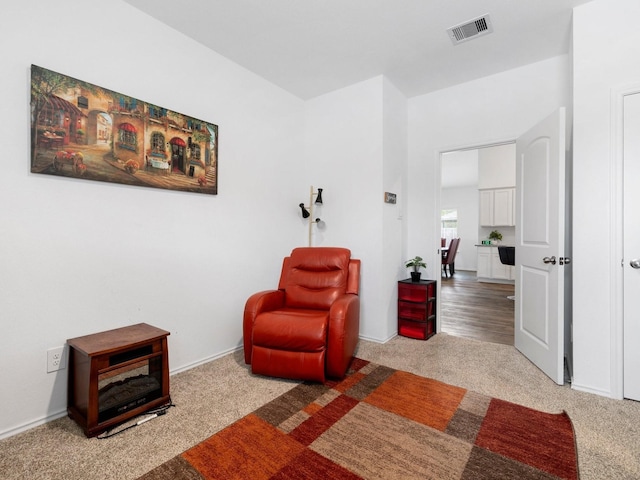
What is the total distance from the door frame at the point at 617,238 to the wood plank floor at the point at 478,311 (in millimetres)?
1084

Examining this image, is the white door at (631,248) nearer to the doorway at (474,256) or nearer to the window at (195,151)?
the doorway at (474,256)

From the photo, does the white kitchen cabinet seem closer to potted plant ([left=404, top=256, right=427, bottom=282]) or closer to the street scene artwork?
potted plant ([left=404, top=256, right=427, bottom=282])

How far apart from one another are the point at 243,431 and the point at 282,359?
0.58 meters

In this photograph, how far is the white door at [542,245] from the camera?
2.23 m

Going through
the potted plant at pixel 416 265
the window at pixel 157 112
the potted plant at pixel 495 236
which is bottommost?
the potted plant at pixel 416 265

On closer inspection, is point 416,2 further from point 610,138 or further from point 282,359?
point 282,359

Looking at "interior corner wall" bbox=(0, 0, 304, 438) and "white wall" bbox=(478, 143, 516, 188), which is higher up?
"white wall" bbox=(478, 143, 516, 188)

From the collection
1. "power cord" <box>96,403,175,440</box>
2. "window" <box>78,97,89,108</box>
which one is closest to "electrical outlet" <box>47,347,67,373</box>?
"power cord" <box>96,403,175,440</box>

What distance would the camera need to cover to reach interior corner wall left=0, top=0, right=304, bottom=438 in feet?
5.61

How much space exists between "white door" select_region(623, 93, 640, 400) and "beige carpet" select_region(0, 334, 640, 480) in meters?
0.21

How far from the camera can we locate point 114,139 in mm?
2059

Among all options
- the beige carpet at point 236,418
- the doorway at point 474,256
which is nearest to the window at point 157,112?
the beige carpet at point 236,418

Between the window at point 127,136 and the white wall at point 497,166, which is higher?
the white wall at point 497,166

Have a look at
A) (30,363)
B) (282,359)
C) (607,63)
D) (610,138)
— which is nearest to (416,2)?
(607,63)
